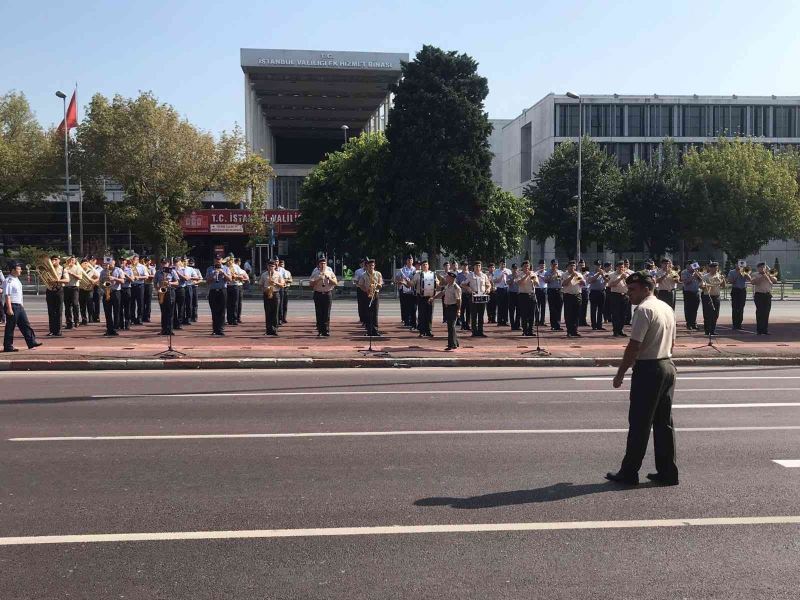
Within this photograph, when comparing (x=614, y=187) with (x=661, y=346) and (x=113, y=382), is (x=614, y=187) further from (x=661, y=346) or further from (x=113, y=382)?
(x=661, y=346)

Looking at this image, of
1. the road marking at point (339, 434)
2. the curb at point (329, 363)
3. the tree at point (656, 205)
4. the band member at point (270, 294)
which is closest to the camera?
the road marking at point (339, 434)

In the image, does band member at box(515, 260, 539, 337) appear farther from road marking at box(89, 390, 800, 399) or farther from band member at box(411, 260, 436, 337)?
road marking at box(89, 390, 800, 399)

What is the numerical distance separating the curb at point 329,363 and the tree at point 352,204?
88.7ft

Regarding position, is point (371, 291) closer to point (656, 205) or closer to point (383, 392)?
point (383, 392)

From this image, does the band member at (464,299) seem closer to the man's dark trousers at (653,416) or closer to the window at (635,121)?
the man's dark trousers at (653,416)

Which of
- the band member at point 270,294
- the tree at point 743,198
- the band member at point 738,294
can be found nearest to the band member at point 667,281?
the band member at point 738,294

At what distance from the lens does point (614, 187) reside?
2287 inches

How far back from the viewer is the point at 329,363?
15812mm

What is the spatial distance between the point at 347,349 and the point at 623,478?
10880mm

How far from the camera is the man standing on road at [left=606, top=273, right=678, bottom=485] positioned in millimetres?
6746

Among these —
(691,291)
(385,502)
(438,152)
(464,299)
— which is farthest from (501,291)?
(438,152)

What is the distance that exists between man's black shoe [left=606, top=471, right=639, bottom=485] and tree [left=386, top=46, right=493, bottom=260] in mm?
35734

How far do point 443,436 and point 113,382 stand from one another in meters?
6.89

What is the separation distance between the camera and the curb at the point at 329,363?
A: 15.3 m
